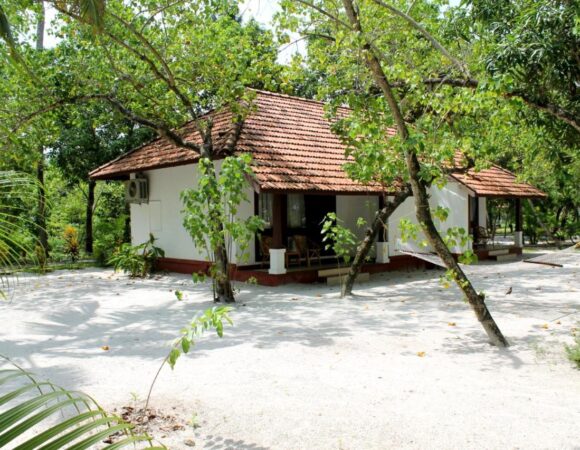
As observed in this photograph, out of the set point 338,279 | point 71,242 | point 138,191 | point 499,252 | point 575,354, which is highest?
point 138,191

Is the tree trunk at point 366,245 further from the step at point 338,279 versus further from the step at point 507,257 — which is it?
the step at point 507,257

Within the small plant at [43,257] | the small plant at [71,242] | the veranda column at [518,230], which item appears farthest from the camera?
the veranda column at [518,230]

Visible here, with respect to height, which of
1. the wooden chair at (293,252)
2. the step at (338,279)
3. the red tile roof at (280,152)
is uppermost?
the red tile roof at (280,152)

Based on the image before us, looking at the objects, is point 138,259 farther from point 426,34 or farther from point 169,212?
point 426,34

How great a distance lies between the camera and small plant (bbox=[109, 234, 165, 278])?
13.8 metres

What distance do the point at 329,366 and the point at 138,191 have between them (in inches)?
428

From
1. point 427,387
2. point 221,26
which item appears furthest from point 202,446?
point 221,26

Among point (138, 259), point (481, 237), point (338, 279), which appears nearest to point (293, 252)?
point (338, 279)

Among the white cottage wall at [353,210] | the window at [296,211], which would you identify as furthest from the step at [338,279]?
the white cottage wall at [353,210]

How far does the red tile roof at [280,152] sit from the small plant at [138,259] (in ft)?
7.19

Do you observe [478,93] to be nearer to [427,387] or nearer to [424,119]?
[424,119]

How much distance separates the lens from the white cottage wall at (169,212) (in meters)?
13.8

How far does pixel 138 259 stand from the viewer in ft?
45.5

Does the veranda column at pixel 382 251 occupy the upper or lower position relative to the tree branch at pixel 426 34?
lower
